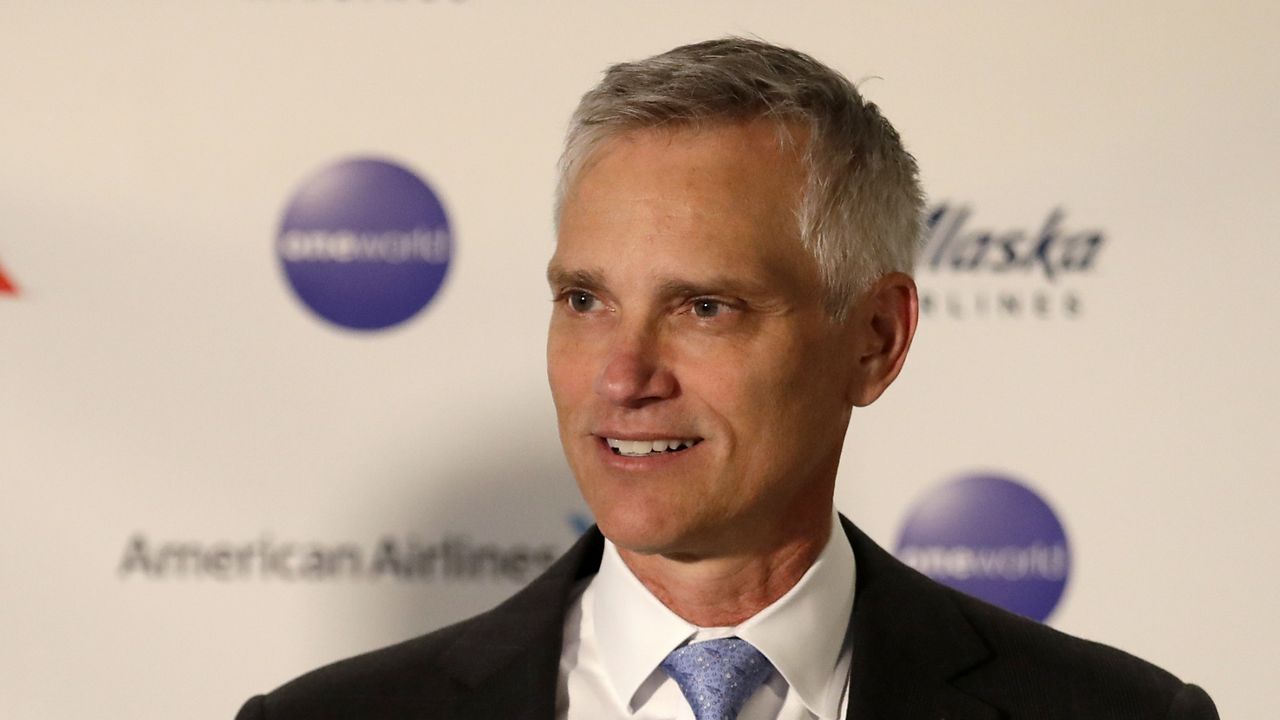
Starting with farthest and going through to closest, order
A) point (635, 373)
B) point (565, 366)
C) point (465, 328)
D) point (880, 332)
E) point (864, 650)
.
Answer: point (465, 328)
point (880, 332)
point (864, 650)
point (565, 366)
point (635, 373)

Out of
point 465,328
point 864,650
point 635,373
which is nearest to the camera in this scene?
point 635,373

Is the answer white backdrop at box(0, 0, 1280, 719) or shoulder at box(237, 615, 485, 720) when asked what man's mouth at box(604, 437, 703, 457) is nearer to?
shoulder at box(237, 615, 485, 720)

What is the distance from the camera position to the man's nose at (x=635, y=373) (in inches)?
78.1

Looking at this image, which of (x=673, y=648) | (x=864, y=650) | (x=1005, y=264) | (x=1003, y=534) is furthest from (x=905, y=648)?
(x=1005, y=264)

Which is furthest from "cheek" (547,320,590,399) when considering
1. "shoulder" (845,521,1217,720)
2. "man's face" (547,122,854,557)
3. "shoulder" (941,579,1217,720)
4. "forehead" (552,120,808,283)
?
"shoulder" (941,579,1217,720)

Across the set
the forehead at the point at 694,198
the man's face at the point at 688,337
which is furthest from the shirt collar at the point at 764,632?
the forehead at the point at 694,198

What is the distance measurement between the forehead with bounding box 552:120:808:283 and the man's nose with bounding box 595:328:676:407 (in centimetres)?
11

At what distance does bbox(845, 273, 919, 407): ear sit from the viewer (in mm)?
2260

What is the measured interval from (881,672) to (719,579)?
0.26 meters

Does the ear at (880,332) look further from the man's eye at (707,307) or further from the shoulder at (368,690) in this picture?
the shoulder at (368,690)

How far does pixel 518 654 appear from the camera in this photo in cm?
221

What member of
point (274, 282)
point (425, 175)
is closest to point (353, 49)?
point (425, 175)

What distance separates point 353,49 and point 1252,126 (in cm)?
189

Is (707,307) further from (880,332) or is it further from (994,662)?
(994,662)
